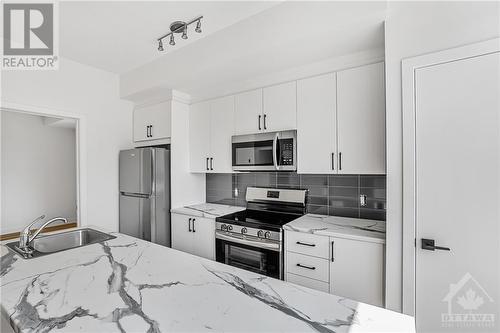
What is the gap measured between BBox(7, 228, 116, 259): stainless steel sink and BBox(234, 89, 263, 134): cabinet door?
1.60 metres

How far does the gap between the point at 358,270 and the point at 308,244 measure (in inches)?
15.5

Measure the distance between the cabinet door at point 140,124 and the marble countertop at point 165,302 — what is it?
211 centimetres

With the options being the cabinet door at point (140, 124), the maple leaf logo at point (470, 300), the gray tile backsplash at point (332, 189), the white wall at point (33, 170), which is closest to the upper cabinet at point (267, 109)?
the gray tile backsplash at point (332, 189)

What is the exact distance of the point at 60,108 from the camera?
2.69m

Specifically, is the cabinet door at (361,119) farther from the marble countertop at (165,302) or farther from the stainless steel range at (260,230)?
the marble countertop at (165,302)

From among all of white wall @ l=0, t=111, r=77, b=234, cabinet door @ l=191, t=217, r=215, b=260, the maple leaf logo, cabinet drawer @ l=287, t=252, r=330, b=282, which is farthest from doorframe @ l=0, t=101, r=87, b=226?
the maple leaf logo

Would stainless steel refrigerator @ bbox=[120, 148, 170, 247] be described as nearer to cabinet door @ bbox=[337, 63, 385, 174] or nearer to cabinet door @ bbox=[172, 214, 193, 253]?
cabinet door @ bbox=[172, 214, 193, 253]

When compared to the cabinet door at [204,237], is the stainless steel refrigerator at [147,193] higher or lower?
higher

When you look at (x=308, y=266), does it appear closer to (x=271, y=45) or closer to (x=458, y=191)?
(x=458, y=191)

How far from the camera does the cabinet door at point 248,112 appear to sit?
2.60 m

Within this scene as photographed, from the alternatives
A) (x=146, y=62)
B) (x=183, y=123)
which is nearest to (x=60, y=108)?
(x=146, y=62)

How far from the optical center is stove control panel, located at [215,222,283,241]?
2.15 meters

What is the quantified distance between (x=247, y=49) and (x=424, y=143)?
146 centimetres

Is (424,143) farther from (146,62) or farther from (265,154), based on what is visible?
(146,62)
